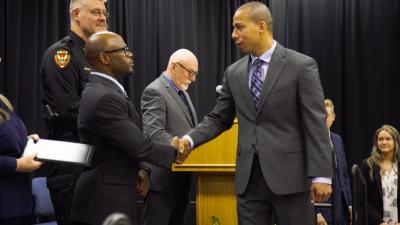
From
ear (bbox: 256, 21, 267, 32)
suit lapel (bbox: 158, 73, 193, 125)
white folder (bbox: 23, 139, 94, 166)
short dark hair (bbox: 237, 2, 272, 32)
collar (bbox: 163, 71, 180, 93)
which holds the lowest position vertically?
white folder (bbox: 23, 139, 94, 166)

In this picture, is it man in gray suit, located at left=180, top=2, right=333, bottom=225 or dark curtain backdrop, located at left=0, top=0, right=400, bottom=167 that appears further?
dark curtain backdrop, located at left=0, top=0, right=400, bottom=167

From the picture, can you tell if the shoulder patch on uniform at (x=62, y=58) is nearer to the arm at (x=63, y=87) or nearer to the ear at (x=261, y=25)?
the arm at (x=63, y=87)

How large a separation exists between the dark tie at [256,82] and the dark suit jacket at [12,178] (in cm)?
129

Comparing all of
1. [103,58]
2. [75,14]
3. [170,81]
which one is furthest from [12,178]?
[170,81]

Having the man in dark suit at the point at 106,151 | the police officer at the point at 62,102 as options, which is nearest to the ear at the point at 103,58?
the man in dark suit at the point at 106,151

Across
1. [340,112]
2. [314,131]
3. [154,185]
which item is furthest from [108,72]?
[340,112]

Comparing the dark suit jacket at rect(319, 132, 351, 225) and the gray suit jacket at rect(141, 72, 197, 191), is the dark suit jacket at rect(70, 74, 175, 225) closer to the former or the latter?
the gray suit jacket at rect(141, 72, 197, 191)

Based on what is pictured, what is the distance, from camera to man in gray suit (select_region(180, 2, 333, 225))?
10.4ft

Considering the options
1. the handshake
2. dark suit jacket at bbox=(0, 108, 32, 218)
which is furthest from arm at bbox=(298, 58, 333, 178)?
dark suit jacket at bbox=(0, 108, 32, 218)

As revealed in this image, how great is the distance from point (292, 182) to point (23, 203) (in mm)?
1422

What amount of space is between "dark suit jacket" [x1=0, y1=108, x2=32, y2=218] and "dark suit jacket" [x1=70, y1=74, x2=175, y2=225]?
31cm

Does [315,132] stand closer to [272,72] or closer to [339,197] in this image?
[272,72]

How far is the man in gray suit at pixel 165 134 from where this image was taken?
4.36m

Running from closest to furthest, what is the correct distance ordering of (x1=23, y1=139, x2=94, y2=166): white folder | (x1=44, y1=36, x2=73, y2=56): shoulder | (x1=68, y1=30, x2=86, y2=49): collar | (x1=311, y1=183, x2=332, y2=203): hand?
(x1=23, y1=139, x2=94, y2=166): white folder, (x1=311, y1=183, x2=332, y2=203): hand, (x1=44, y1=36, x2=73, y2=56): shoulder, (x1=68, y1=30, x2=86, y2=49): collar
